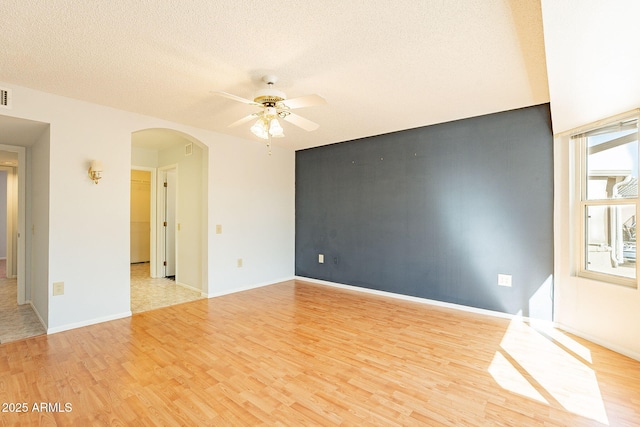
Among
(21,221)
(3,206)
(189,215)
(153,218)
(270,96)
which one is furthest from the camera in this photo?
(3,206)

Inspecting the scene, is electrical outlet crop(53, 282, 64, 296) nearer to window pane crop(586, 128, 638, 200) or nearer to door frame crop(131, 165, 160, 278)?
door frame crop(131, 165, 160, 278)

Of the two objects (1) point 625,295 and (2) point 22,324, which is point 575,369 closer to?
(1) point 625,295

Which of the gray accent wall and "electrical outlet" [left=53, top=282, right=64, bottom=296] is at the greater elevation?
the gray accent wall

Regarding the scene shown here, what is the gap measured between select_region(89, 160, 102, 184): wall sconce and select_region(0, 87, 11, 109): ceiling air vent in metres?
0.78

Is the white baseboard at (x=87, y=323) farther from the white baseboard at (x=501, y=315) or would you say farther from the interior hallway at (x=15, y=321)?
the white baseboard at (x=501, y=315)

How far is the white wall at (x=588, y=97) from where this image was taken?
1.51 m

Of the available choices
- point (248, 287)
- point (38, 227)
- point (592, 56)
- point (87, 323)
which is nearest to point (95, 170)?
point (38, 227)

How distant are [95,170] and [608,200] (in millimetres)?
5083

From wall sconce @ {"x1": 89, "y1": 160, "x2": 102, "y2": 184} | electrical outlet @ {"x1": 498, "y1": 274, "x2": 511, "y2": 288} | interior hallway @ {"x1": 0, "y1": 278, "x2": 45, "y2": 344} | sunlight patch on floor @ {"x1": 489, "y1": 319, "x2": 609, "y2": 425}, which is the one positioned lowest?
interior hallway @ {"x1": 0, "y1": 278, "x2": 45, "y2": 344}

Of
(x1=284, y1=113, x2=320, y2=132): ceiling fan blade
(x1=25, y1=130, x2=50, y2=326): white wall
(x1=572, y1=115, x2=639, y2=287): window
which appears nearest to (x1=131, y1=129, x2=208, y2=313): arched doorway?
(x1=25, y1=130, x2=50, y2=326): white wall

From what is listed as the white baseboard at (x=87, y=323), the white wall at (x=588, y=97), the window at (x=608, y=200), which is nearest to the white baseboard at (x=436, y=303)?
the white wall at (x=588, y=97)

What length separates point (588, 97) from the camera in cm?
238

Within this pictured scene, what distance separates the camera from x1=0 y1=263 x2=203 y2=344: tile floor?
313 cm

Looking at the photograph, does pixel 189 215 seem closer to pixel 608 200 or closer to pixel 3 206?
pixel 608 200
